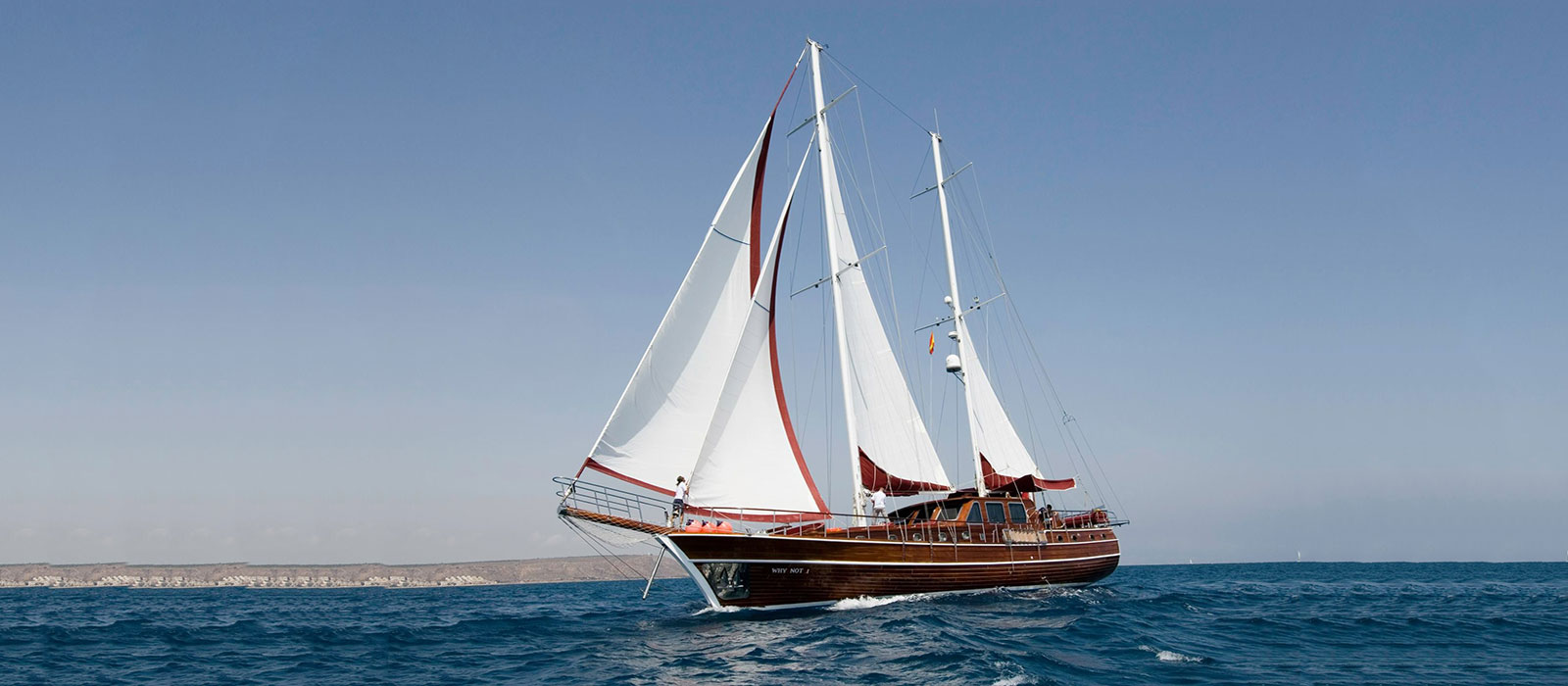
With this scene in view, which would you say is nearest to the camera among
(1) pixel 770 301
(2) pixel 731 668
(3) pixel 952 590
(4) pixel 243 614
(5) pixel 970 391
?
(2) pixel 731 668

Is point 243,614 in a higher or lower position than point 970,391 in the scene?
lower

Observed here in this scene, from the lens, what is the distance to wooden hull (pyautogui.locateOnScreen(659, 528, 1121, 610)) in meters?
22.5

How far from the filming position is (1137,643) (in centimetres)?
1891

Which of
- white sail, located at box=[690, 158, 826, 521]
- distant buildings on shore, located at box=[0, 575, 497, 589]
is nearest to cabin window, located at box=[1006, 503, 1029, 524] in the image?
white sail, located at box=[690, 158, 826, 521]

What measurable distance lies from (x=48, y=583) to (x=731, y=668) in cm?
12942

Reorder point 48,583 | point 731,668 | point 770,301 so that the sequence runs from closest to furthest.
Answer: point 731,668 → point 770,301 → point 48,583

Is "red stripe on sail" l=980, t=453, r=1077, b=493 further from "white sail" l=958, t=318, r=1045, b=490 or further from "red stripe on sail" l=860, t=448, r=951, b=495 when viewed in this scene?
"red stripe on sail" l=860, t=448, r=951, b=495

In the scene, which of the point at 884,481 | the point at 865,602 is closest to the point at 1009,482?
the point at 884,481

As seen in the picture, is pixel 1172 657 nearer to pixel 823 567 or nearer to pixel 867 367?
pixel 823 567

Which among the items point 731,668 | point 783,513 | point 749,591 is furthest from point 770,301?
point 731,668

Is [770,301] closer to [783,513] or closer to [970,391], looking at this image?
[783,513]

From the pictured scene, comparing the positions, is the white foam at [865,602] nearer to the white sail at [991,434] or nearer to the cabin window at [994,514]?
the cabin window at [994,514]

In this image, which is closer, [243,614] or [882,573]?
[882,573]

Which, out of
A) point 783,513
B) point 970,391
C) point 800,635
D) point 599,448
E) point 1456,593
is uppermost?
point 970,391
